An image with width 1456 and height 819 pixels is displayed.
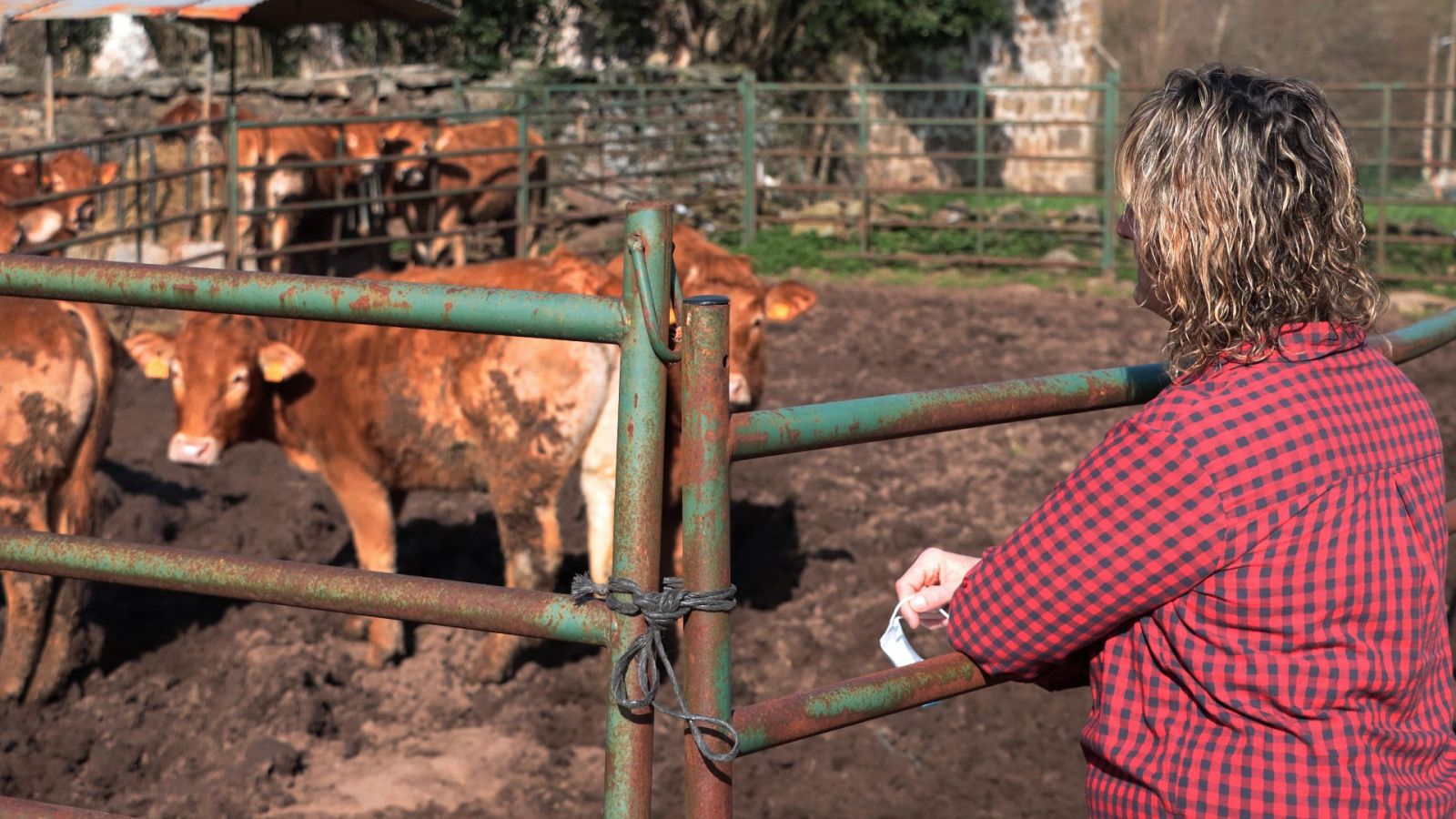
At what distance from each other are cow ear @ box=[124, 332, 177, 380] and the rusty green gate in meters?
3.83

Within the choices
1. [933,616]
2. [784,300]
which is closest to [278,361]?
[784,300]

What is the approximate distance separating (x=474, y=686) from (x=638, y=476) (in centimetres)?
382

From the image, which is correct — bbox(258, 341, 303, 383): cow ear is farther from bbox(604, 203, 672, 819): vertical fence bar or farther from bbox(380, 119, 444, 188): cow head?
bbox(380, 119, 444, 188): cow head

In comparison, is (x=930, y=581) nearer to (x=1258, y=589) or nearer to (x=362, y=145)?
(x=1258, y=589)

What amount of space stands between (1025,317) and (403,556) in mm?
6424

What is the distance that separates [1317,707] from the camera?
1573mm

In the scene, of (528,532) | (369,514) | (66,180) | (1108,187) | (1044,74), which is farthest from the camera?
(1044,74)

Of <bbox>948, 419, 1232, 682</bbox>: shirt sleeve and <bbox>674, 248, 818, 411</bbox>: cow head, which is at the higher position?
<bbox>948, 419, 1232, 682</bbox>: shirt sleeve

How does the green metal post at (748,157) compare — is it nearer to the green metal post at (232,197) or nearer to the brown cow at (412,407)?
the green metal post at (232,197)

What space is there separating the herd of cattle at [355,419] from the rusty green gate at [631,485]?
10.9 ft

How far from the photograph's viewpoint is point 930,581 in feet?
6.32

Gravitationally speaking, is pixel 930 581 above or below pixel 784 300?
above

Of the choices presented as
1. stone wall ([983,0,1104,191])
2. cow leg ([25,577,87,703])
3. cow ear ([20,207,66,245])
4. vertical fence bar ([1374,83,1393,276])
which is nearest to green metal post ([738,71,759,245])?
vertical fence bar ([1374,83,1393,276])

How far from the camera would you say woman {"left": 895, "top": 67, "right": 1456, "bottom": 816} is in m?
1.57
